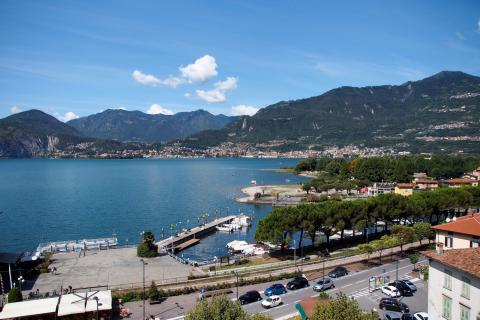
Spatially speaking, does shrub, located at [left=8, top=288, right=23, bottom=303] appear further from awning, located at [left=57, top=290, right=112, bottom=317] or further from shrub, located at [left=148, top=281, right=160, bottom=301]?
shrub, located at [left=148, top=281, right=160, bottom=301]

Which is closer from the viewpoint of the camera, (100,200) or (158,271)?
(158,271)

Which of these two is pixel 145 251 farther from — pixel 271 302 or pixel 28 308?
pixel 271 302

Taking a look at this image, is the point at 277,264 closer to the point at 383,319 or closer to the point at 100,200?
the point at 383,319

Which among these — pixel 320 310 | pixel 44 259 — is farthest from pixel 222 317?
pixel 44 259

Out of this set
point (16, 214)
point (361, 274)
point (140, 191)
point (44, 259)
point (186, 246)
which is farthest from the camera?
point (140, 191)

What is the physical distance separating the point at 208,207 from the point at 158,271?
50941mm

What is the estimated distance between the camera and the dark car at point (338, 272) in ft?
99.9

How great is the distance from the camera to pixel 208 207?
85062mm

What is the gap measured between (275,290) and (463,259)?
12.9m

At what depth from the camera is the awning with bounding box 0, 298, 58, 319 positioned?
2206 cm

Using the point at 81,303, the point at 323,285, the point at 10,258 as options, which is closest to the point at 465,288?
the point at 323,285

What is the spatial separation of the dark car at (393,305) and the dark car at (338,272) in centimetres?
683

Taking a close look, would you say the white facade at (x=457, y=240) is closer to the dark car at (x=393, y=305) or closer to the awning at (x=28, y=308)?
the dark car at (x=393, y=305)

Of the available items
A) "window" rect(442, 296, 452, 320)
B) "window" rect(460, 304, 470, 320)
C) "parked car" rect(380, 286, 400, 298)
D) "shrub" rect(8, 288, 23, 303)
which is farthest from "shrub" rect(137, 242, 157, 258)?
"window" rect(460, 304, 470, 320)
